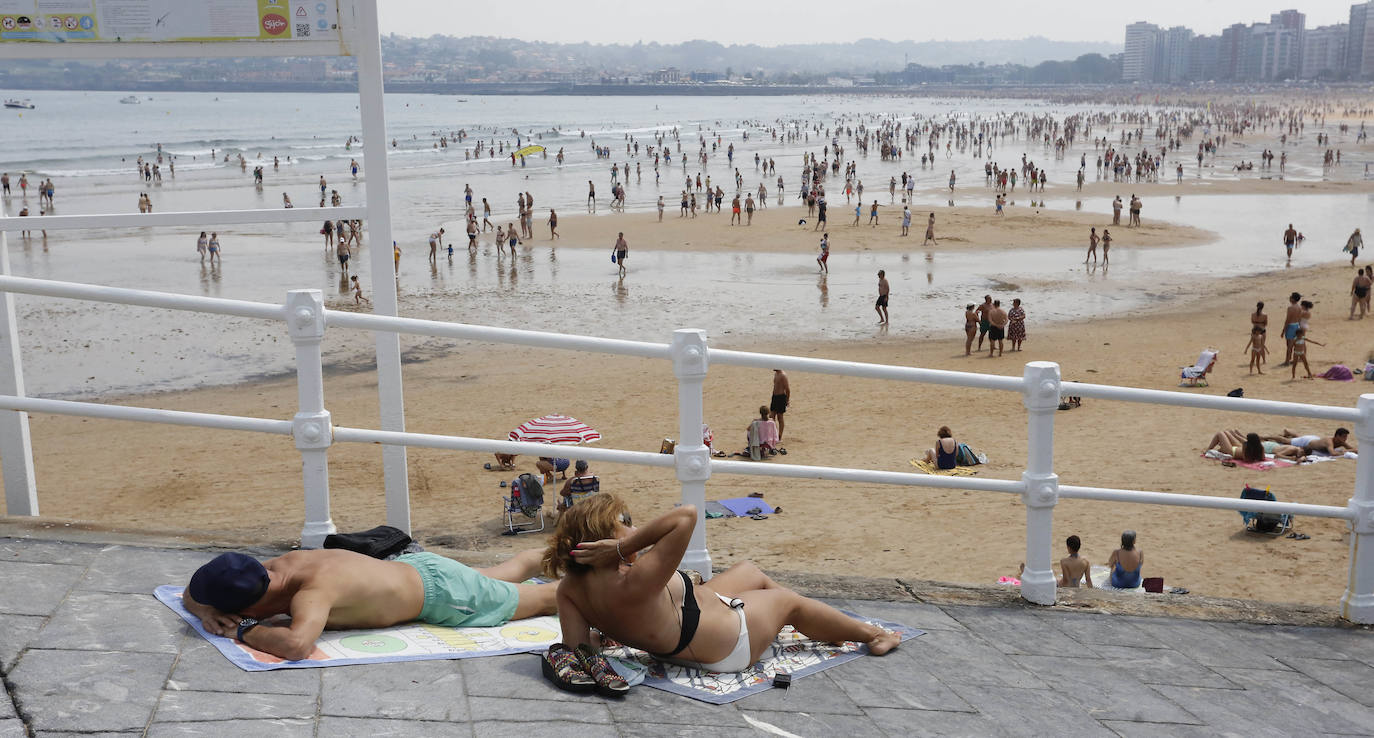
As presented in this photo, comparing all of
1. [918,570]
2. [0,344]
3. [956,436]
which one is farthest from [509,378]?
[0,344]

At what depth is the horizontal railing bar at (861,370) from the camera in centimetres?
417

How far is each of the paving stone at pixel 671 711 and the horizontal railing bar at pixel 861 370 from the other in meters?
1.24

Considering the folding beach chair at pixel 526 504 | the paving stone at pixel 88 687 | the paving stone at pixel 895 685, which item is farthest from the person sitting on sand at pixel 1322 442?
the paving stone at pixel 88 687

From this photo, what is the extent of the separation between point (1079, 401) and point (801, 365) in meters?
14.1

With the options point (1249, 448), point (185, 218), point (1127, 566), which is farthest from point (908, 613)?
point (1249, 448)

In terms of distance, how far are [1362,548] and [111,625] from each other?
15.4ft

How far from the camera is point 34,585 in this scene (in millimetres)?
3668

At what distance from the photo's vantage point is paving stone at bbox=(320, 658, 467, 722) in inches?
121

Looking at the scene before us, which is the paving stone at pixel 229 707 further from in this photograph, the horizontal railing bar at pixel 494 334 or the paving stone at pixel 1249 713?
the paving stone at pixel 1249 713

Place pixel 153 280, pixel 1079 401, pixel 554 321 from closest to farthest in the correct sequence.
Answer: pixel 1079 401
pixel 554 321
pixel 153 280

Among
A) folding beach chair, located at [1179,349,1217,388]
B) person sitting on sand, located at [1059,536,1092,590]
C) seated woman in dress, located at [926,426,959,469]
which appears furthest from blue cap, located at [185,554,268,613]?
folding beach chair, located at [1179,349,1217,388]

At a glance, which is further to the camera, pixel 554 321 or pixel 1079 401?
pixel 554 321

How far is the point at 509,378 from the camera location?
20.2 meters

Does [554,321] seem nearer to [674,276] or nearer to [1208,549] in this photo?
[674,276]
